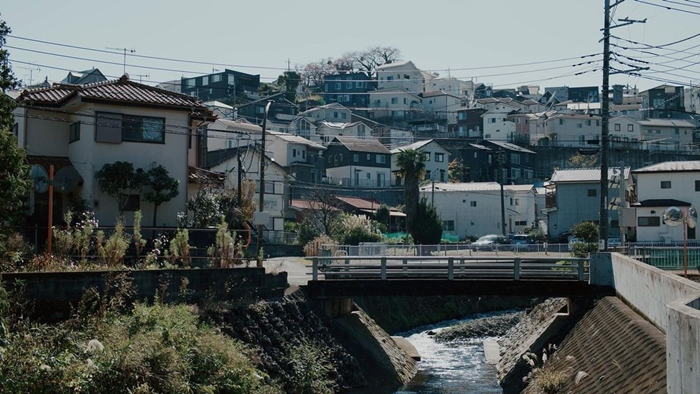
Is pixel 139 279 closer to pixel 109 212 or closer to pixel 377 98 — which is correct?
pixel 109 212

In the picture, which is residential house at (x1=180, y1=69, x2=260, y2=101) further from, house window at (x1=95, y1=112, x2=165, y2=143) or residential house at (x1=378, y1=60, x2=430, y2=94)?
house window at (x1=95, y1=112, x2=165, y2=143)

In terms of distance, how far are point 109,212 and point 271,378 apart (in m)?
14.7

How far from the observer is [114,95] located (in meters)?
32.4

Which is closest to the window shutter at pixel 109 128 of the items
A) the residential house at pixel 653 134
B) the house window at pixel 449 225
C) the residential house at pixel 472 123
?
the house window at pixel 449 225

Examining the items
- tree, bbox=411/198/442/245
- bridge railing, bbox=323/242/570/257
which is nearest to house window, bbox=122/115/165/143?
bridge railing, bbox=323/242/570/257

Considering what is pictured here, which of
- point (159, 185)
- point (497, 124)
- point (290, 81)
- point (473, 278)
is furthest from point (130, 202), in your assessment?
point (290, 81)

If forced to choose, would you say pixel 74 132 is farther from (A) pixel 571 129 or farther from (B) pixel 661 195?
(A) pixel 571 129

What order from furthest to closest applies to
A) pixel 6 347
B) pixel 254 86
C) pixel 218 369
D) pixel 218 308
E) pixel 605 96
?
pixel 254 86
pixel 605 96
pixel 218 308
pixel 218 369
pixel 6 347

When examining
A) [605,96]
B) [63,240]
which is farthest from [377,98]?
[63,240]

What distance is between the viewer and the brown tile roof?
1487 centimetres

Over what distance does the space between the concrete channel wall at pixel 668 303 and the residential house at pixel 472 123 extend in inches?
3661

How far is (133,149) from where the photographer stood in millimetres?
33219

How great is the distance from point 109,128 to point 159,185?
294cm

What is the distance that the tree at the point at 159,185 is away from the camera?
3300 centimetres
